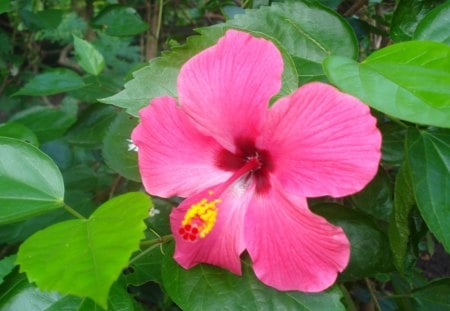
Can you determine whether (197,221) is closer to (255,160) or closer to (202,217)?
(202,217)

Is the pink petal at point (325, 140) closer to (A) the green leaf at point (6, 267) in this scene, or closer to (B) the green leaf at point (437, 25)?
(B) the green leaf at point (437, 25)

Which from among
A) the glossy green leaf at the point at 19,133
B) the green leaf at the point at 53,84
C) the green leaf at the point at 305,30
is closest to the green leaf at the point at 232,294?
the green leaf at the point at 305,30

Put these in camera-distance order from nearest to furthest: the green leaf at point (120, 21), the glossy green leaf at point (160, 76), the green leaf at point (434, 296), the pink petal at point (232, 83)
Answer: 1. the pink petal at point (232, 83)
2. the glossy green leaf at point (160, 76)
3. the green leaf at point (434, 296)
4. the green leaf at point (120, 21)

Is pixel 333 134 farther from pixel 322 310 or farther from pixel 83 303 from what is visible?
pixel 83 303

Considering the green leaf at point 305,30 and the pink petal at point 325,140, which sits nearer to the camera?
the pink petal at point 325,140

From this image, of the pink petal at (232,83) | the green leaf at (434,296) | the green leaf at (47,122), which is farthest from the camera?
the green leaf at (47,122)

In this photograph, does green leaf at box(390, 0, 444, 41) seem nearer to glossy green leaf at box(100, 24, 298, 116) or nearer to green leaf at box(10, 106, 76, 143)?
glossy green leaf at box(100, 24, 298, 116)
